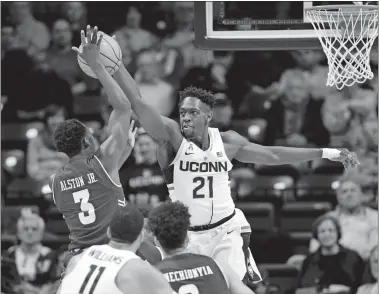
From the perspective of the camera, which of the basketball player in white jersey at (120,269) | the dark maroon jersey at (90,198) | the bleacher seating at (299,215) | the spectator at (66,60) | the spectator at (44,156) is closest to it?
the basketball player in white jersey at (120,269)

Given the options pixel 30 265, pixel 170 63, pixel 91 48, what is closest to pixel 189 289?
pixel 91 48

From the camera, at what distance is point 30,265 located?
35.0ft

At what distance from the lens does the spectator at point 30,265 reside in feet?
34.8

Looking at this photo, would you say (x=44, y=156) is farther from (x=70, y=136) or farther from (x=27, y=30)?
(x=70, y=136)

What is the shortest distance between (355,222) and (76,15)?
4768 millimetres

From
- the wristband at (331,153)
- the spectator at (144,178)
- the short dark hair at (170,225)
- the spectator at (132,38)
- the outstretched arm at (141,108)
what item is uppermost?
the spectator at (132,38)

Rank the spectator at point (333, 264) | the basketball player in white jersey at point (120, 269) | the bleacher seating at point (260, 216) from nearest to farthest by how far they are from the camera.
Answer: the basketball player in white jersey at point (120, 269)
the spectator at point (333, 264)
the bleacher seating at point (260, 216)

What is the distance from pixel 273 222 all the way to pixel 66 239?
259 centimetres

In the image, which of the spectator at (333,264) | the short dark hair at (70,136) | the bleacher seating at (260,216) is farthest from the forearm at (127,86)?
the bleacher seating at (260,216)

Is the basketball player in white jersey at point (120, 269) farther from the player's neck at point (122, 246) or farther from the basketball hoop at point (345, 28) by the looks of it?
the basketball hoop at point (345, 28)

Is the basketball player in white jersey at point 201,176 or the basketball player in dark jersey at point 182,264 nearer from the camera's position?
the basketball player in dark jersey at point 182,264

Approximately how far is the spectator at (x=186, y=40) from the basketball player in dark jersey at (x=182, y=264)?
6.54 metres

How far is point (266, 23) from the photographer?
326 inches

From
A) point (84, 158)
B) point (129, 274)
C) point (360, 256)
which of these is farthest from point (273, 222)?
point (129, 274)
